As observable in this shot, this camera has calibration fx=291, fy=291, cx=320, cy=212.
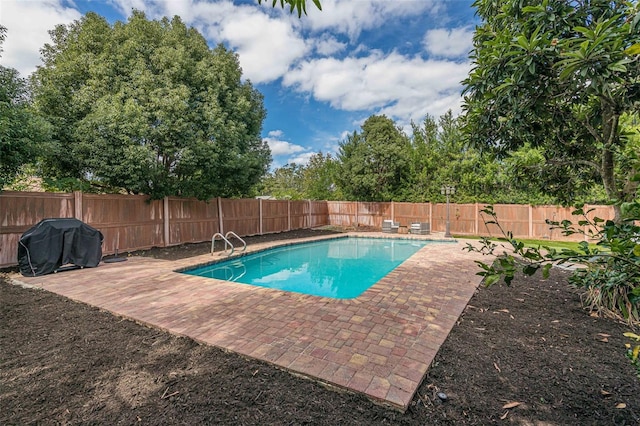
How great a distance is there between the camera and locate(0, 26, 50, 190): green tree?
541cm

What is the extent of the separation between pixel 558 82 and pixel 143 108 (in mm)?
9379

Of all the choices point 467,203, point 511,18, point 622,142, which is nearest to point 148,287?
point 511,18

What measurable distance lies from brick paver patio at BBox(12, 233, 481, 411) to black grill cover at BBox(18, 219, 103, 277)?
12.8 inches

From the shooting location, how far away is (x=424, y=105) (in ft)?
57.2

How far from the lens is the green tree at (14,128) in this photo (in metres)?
5.41

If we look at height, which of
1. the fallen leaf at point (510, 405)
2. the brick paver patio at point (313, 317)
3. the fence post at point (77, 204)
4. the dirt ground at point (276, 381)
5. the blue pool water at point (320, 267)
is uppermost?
the fence post at point (77, 204)

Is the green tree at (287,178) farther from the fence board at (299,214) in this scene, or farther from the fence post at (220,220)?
the fence post at (220,220)

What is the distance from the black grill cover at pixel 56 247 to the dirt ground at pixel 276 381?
3.02m

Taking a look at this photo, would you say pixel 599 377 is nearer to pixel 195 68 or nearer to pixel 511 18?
pixel 511 18

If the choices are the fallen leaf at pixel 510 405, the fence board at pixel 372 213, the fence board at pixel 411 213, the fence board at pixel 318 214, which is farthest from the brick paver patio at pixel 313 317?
the fence board at pixel 318 214

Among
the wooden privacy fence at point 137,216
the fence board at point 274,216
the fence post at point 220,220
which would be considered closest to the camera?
the wooden privacy fence at point 137,216

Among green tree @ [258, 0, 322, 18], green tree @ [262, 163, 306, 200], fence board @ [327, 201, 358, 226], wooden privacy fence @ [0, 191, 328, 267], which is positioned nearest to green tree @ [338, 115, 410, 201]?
fence board @ [327, 201, 358, 226]

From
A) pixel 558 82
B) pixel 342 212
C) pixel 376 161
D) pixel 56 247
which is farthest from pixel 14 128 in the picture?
pixel 342 212

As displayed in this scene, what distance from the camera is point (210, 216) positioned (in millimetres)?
11648
